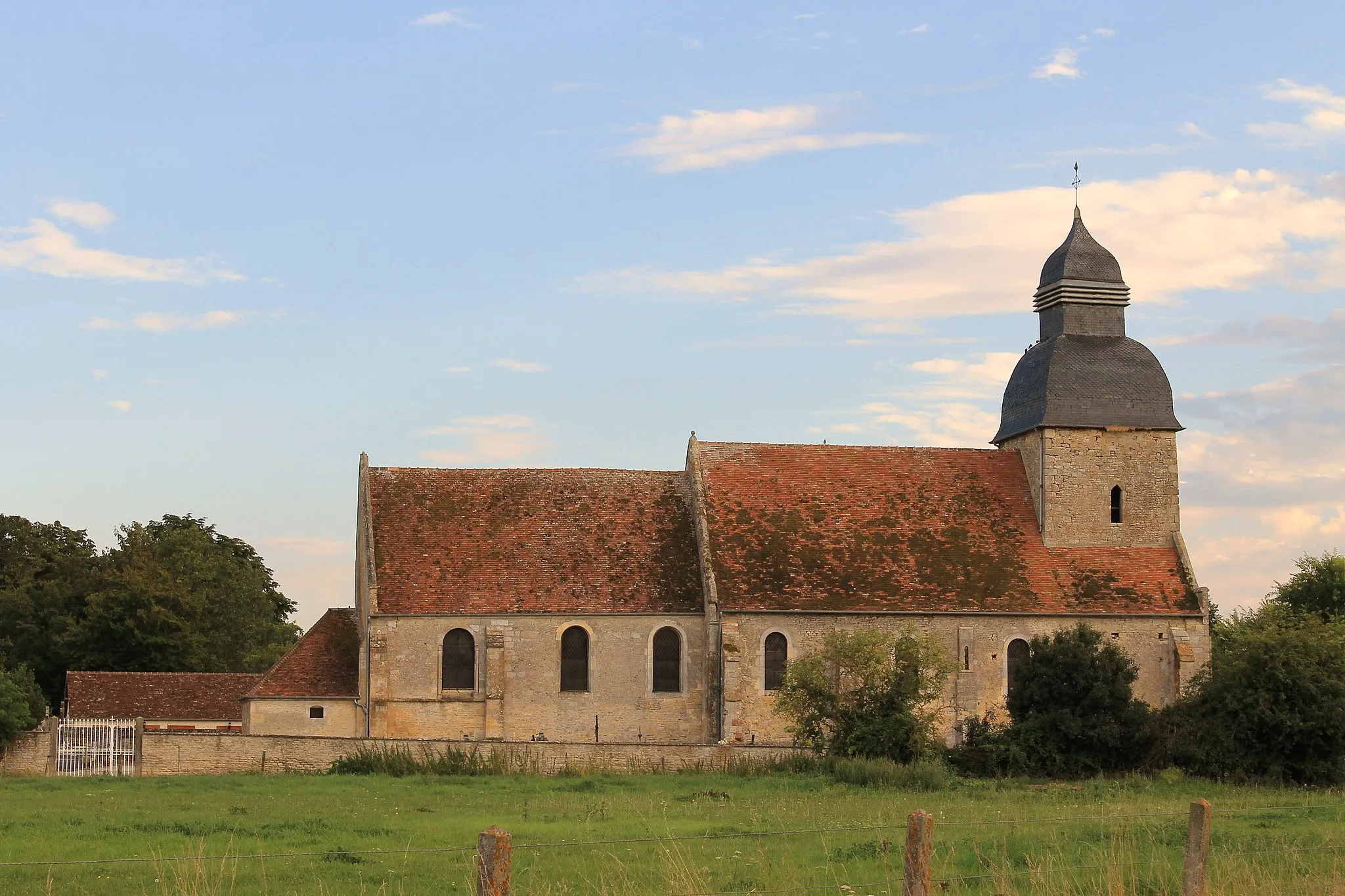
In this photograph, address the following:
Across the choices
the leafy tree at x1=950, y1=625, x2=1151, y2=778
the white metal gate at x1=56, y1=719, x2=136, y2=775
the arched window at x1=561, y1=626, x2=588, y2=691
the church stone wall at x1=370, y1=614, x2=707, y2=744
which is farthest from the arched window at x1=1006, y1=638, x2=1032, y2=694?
the white metal gate at x1=56, y1=719, x2=136, y2=775

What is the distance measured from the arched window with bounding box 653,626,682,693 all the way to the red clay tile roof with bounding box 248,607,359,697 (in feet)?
25.0

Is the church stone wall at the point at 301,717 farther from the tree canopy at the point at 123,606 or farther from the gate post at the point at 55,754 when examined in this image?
the tree canopy at the point at 123,606

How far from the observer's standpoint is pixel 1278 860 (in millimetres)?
15000

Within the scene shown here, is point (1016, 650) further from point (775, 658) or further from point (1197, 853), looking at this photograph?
point (1197, 853)

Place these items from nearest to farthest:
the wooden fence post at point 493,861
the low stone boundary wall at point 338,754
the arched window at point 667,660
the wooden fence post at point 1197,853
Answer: the wooden fence post at point 493,861, the wooden fence post at point 1197,853, the low stone boundary wall at point 338,754, the arched window at point 667,660

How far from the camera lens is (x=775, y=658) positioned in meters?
39.9

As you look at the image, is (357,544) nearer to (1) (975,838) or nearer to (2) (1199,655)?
(2) (1199,655)

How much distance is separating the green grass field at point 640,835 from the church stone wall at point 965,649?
8.45 meters

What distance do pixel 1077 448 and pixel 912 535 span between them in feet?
17.6

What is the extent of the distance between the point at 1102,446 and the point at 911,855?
34.8 metres

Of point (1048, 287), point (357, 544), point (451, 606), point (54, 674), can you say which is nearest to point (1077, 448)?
point (1048, 287)

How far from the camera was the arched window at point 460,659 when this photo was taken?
39562 mm

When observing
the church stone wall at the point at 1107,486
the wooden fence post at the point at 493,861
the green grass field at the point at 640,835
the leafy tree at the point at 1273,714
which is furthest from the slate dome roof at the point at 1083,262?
the wooden fence post at the point at 493,861

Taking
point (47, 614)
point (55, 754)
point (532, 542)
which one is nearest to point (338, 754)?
point (55, 754)
